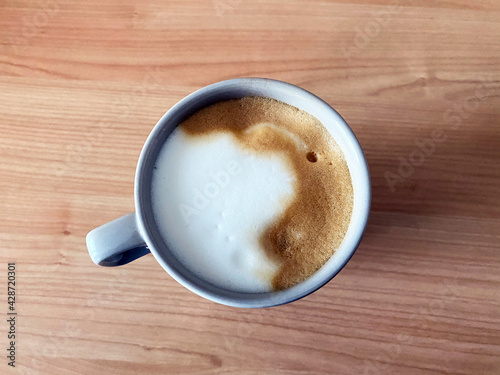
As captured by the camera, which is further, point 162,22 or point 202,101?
point 162,22

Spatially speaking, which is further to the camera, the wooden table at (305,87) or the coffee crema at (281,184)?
the wooden table at (305,87)

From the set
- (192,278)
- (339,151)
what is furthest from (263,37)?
(192,278)

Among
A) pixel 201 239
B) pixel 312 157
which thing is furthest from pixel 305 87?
pixel 201 239

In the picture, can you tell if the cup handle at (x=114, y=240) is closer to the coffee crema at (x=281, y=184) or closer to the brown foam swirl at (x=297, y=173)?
the coffee crema at (x=281, y=184)

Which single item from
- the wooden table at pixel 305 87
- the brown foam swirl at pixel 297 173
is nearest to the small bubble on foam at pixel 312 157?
the brown foam swirl at pixel 297 173

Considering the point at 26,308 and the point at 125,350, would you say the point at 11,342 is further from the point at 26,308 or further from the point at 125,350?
the point at 125,350

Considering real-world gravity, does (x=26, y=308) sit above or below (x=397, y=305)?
below

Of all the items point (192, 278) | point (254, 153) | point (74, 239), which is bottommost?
point (74, 239)
